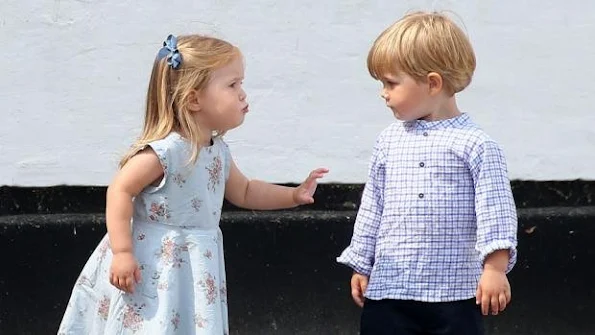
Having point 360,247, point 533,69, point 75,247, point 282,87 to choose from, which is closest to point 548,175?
point 533,69

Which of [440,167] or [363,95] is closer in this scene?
[440,167]

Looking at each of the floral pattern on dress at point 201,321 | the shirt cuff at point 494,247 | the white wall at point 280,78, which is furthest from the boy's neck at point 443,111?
the white wall at point 280,78

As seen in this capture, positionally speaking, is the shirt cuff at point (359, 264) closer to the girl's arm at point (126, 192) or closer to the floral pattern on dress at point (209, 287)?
the floral pattern on dress at point (209, 287)

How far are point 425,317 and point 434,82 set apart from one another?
65 cm

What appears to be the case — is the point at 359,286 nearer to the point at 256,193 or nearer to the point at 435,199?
the point at 435,199

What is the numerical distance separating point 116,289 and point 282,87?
132cm

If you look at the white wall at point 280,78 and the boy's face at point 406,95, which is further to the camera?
the white wall at point 280,78

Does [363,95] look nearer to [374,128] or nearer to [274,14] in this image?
[374,128]

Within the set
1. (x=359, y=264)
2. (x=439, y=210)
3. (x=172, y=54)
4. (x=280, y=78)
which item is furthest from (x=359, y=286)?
(x=280, y=78)

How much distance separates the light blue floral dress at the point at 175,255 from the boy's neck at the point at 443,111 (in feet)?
2.15

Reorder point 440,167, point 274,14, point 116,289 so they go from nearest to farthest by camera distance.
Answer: point 440,167
point 116,289
point 274,14

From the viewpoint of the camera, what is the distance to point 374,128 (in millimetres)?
A: 4504

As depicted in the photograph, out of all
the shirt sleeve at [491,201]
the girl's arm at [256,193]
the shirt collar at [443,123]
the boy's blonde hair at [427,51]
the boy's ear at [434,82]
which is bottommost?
the girl's arm at [256,193]

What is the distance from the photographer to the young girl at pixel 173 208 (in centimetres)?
331
